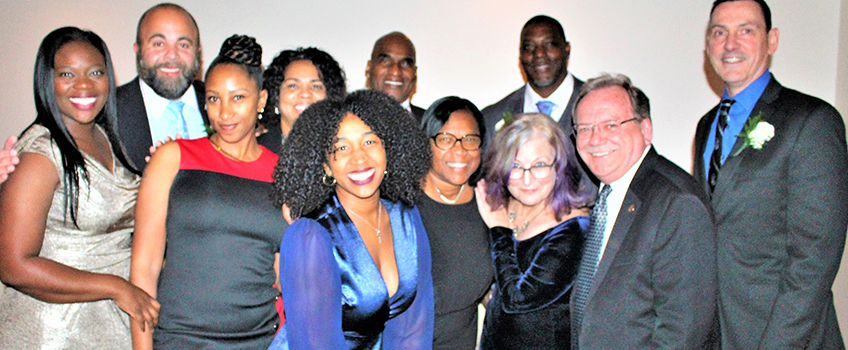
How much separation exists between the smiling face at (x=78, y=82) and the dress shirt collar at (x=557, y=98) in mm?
2719

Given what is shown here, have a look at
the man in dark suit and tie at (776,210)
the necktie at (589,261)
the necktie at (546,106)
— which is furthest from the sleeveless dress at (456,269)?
the necktie at (546,106)

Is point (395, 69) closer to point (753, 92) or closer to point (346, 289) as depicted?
point (753, 92)

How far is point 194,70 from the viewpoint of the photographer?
134 inches

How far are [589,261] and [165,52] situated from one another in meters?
2.56

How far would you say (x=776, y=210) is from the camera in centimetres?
251

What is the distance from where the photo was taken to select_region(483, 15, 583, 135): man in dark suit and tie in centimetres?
413

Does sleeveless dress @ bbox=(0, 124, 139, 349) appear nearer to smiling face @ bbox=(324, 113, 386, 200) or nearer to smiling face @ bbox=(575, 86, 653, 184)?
smiling face @ bbox=(324, 113, 386, 200)

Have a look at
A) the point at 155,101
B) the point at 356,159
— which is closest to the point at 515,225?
the point at 356,159

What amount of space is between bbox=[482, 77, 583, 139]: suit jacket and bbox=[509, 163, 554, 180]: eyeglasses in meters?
1.21

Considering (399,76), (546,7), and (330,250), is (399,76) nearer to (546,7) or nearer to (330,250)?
(546,7)

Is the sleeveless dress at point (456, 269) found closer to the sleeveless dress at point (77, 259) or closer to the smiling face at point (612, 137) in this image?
the smiling face at point (612, 137)

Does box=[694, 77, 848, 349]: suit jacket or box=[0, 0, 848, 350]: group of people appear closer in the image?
box=[0, 0, 848, 350]: group of people

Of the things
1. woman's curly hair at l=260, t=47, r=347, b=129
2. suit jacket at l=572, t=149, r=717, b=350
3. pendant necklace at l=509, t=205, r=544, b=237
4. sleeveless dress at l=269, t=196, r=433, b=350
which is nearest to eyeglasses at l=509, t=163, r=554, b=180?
pendant necklace at l=509, t=205, r=544, b=237

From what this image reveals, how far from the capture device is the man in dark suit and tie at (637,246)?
6.88ft
